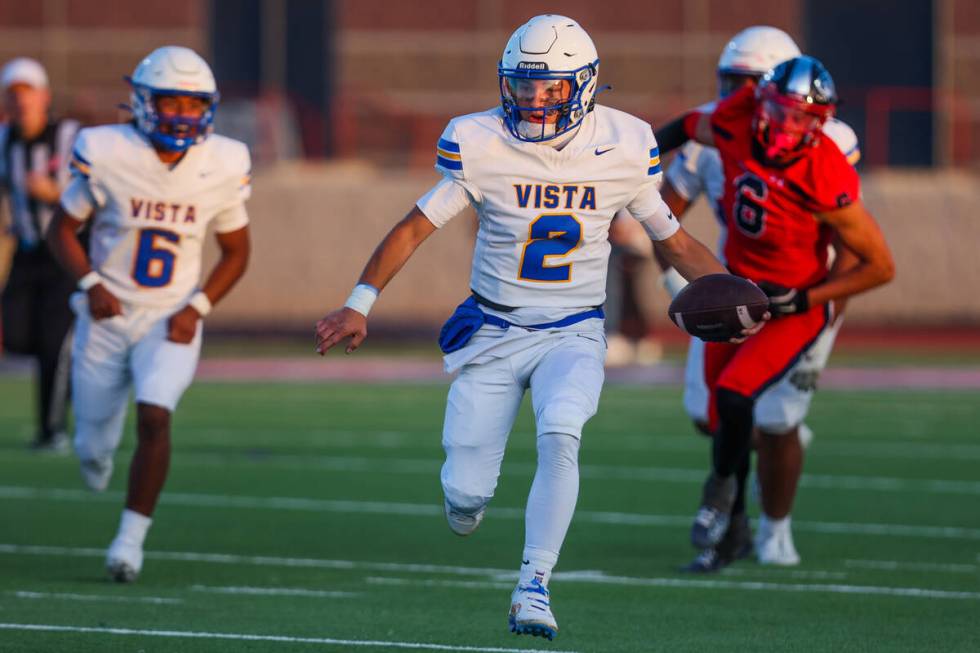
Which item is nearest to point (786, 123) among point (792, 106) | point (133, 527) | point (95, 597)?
point (792, 106)

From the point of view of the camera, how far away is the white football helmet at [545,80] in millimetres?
6000

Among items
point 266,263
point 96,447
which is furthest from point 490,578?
point 266,263

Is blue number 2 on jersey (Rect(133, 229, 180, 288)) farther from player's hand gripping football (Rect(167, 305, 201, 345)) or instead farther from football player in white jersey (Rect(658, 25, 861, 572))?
football player in white jersey (Rect(658, 25, 861, 572))

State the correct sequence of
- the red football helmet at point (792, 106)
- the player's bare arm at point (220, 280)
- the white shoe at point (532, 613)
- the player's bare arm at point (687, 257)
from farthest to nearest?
1. the player's bare arm at point (220, 280)
2. the red football helmet at point (792, 106)
3. the player's bare arm at point (687, 257)
4. the white shoe at point (532, 613)

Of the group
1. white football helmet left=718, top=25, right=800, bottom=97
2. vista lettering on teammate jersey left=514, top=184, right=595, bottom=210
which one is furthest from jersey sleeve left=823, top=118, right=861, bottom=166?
vista lettering on teammate jersey left=514, top=184, right=595, bottom=210

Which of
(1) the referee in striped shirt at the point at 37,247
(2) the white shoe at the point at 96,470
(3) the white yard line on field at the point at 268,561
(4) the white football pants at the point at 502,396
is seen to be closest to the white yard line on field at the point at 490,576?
(3) the white yard line on field at the point at 268,561

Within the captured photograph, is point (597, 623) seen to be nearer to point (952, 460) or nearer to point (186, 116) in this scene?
point (186, 116)

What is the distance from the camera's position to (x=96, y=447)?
7.69 metres

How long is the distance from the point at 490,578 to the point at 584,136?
2.00 meters

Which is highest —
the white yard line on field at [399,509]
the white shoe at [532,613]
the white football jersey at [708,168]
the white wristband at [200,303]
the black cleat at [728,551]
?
the white football jersey at [708,168]

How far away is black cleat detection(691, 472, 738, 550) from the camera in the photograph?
736 centimetres

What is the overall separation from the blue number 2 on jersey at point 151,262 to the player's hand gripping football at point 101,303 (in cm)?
19

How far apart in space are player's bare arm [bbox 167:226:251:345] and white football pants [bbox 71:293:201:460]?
0.05 m

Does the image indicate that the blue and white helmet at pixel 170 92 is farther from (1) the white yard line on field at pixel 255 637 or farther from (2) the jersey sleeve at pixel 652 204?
(1) the white yard line on field at pixel 255 637
